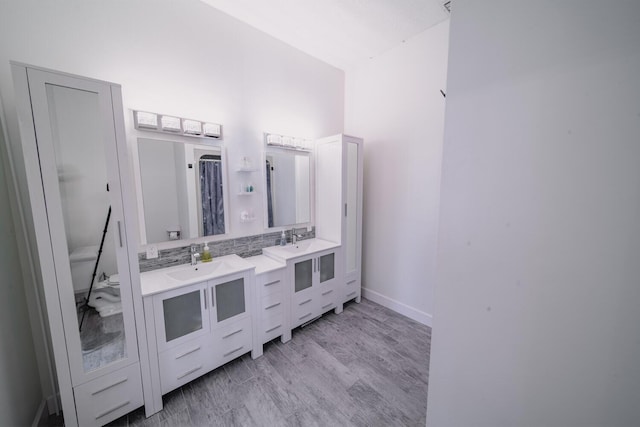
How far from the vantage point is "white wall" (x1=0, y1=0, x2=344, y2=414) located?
4.58ft

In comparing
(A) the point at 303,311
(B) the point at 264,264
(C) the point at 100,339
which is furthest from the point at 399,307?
(C) the point at 100,339

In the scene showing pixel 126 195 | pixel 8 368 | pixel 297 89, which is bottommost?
pixel 8 368

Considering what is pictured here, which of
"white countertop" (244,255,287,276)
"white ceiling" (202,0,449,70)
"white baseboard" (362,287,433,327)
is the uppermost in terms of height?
"white ceiling" (202,0,449,70)

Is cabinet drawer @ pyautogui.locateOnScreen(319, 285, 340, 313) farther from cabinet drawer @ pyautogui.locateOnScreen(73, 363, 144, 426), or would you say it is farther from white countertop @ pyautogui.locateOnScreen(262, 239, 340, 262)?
cabinet drawer @ pyautogui.locateOnScreen(73, 363, 144, 426)

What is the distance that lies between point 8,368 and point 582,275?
8.27 ft

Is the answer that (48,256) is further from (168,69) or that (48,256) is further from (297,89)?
(297,89)

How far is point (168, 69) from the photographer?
1829mm

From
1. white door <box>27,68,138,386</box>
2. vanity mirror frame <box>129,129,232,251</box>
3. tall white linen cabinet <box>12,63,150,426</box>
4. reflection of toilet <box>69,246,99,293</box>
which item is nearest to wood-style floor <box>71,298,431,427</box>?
tall white linen cabinet <box>12,63,150,426</box>

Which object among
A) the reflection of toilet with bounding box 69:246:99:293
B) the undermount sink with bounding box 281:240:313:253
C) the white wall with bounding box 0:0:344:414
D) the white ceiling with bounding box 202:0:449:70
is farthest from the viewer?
the undermount sink with bounding box 281:240:313:253

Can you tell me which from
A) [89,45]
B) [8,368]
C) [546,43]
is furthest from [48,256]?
[546,43]

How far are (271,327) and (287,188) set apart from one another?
57.3 inches

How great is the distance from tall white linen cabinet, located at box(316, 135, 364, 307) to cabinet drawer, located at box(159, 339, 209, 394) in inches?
59.6

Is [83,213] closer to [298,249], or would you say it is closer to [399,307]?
[298,249]

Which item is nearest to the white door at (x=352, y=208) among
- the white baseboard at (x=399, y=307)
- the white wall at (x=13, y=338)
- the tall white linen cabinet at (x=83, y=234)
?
the white baseboard at (x=399, y=307)
